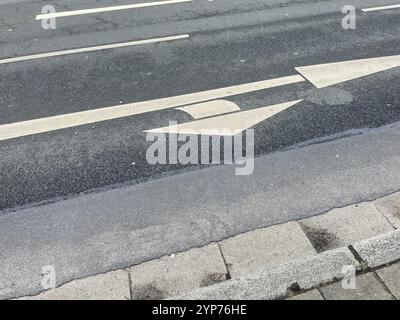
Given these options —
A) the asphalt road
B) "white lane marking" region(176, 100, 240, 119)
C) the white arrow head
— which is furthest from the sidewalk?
the white arrow head

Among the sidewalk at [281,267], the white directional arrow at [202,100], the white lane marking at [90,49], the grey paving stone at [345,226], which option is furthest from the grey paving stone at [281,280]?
the white lane marking at [90,49]

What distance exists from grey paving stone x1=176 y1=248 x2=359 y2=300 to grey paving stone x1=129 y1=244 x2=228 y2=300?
187mm

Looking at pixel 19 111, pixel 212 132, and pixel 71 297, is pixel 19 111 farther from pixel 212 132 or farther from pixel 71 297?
pixel 71 297

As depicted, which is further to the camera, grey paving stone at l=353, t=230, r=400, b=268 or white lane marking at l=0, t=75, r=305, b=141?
white lane marking at l=0, t=75, r=305, b=141

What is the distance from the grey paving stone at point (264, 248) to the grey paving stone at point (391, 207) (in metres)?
0.86

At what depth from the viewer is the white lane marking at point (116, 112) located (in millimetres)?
5531

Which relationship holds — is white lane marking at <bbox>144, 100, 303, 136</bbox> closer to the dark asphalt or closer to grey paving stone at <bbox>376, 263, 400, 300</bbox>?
the dark asphalt

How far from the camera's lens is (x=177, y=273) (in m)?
3.54

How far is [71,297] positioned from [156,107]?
311cm

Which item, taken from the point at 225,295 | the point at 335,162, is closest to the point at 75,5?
the point at 335,162

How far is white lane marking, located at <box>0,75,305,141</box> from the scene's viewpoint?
5.53m

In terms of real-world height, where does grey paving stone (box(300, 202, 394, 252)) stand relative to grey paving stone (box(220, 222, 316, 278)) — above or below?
above

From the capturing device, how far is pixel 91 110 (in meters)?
5.86

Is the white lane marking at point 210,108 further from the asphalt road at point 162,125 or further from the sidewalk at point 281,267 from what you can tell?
the sidewalk at point 281,267
